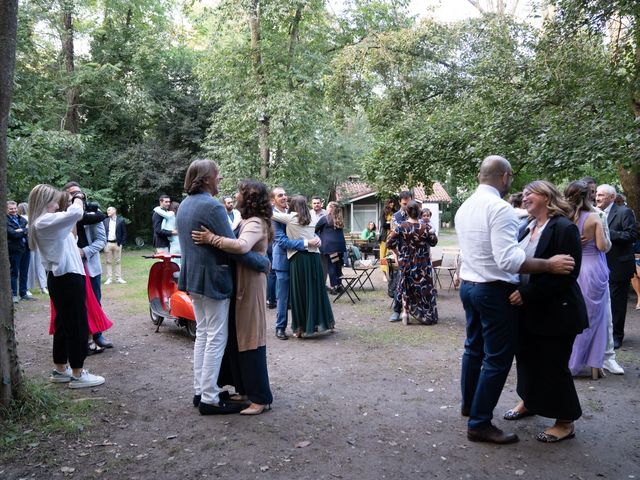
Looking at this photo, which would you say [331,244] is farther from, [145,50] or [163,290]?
[145,50]

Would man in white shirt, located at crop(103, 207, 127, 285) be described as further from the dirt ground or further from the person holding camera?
the dirt ground

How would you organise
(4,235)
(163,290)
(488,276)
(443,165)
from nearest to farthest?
1. (488,276)
2. (4,235)
3. (163,290)
4. (443,165)

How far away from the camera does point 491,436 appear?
152 inches

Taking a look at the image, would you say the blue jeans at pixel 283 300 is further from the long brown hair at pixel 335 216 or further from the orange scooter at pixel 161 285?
the long brown hair at pixel 335 216

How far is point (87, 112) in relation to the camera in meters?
27.5

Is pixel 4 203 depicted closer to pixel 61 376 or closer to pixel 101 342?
pixel 61 376

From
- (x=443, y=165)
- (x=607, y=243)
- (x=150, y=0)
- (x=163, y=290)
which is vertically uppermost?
(x=150, y=0)

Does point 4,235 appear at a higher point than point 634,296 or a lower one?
higher

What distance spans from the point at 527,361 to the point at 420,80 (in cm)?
1396

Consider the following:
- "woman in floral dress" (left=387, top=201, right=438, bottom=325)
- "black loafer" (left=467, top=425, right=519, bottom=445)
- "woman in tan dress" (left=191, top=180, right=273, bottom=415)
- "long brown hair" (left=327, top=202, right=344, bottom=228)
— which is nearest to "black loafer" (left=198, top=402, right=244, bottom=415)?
"woman in tan dress" (left=191, top=180, right=273, bottom=415)

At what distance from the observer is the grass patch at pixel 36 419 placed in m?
3.91

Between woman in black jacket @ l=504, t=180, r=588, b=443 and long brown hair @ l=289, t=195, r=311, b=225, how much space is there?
3.53 metres

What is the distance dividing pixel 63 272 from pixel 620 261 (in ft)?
21.2

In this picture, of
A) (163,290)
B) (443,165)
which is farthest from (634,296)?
(163,290)
